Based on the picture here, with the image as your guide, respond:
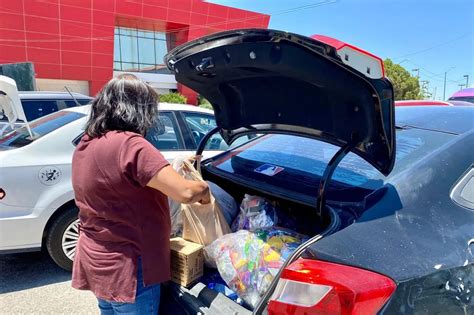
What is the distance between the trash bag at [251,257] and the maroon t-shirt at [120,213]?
251 mm

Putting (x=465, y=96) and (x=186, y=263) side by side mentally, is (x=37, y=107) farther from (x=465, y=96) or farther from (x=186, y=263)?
(x=465, y=96)

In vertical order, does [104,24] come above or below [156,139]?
above

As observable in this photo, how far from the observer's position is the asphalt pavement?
3.14 meters

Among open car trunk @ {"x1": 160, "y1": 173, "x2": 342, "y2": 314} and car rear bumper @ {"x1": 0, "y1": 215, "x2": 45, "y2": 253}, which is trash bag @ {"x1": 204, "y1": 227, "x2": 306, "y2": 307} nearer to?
open car trunk @ {"x1": 160, "y1": 173, "x2": 342, "y2": 314}

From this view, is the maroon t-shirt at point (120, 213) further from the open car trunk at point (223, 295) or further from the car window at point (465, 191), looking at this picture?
the car window at point (465, 191)

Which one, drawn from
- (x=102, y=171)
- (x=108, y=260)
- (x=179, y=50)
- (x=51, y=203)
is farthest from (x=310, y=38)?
(x=51, y=203)

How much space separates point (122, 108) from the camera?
171cm

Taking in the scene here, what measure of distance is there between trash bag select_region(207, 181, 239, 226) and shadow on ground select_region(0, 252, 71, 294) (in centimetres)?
217

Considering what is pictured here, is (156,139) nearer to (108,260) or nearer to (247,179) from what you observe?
(247,179)

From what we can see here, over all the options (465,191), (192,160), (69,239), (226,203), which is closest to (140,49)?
(69,239)

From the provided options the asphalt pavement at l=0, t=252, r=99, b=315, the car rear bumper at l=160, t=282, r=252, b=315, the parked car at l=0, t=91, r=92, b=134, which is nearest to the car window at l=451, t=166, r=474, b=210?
the car rear bumper at l=160, t=282, r=252, b=315

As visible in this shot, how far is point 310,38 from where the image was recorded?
1359mm

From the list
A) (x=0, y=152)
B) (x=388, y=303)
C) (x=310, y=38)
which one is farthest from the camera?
(x=0, y=152)

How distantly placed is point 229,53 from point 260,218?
82 centimetres
